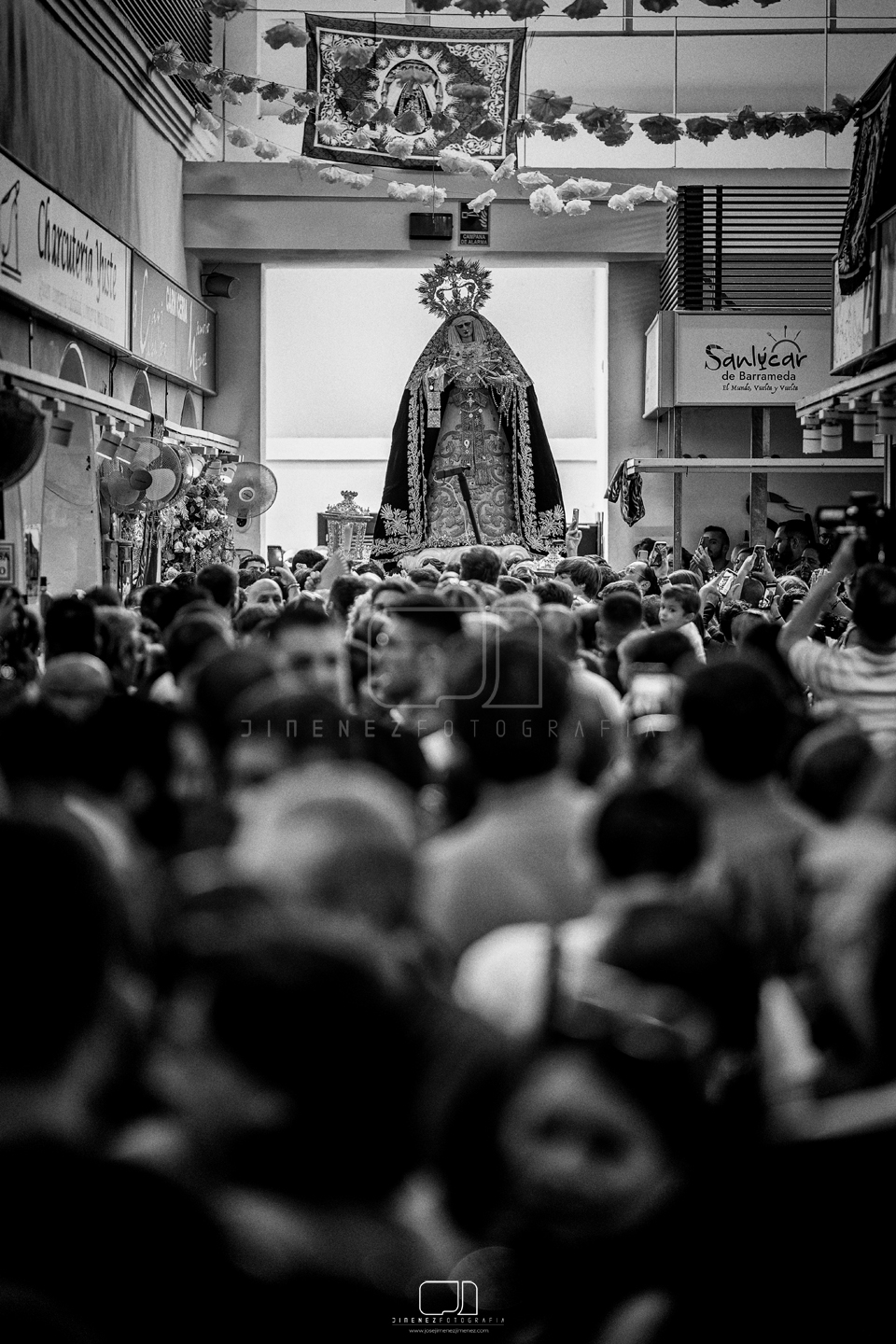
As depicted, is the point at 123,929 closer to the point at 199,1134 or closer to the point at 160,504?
the point at 199,1134

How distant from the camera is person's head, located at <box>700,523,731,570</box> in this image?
53.7ft

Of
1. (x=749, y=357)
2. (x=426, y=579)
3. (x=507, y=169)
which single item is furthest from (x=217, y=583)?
(x=749, y=357)

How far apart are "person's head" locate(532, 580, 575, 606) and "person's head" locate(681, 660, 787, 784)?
3241mm

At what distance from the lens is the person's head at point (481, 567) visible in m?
7.32

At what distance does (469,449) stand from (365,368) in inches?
369

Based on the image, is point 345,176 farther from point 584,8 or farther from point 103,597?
point 103,597

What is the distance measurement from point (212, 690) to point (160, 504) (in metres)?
8.92

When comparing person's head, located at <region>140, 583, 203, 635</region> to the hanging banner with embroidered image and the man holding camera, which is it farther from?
the hanging banner with embroidered image

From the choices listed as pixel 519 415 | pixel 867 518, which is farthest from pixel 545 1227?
pixel 519 415

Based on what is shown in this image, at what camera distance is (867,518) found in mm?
5293

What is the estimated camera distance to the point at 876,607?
4301mm

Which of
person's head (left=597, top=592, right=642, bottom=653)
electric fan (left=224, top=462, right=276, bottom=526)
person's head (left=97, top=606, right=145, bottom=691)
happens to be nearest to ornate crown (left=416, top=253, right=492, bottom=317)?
electric fan (left=224, top=462, right=276, bottom=526)

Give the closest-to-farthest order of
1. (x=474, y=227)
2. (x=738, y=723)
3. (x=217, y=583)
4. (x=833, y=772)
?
(x=738, y=723), (x=833, y=772), (x=217, y=583), (x=474, y=227)

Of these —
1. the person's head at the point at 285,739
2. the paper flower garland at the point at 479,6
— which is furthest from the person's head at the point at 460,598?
the paper flower garland at the point at 479,6
